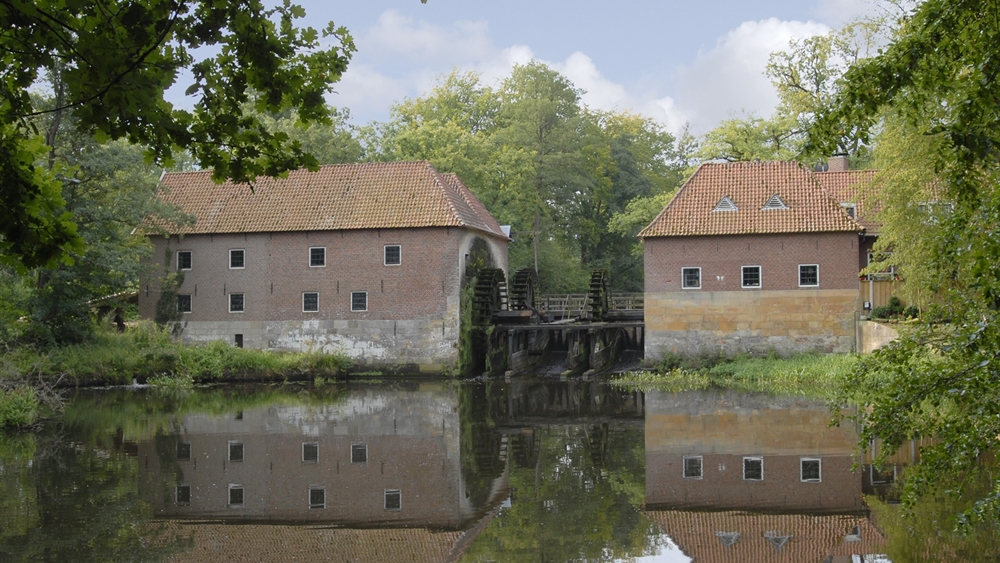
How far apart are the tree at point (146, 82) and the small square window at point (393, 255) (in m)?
23.3

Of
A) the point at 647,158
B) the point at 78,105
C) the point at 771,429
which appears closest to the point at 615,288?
the point at 647,158

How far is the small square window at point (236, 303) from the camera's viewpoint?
98.0ft

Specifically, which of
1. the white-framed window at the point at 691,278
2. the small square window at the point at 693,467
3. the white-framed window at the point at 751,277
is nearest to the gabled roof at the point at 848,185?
the white-framed window at the point at 751,277

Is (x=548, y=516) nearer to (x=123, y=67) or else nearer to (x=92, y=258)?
(x=123, y=67)

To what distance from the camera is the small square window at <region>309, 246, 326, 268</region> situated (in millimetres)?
29344

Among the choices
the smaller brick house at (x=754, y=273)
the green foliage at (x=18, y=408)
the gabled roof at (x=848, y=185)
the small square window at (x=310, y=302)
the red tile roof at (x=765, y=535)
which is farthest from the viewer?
the small square window at (x=310, y=302)

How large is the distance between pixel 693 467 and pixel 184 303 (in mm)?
21043

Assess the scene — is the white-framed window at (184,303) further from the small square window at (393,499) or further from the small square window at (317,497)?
the small square window at (393,499)

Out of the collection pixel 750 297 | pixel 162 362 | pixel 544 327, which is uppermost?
pixel 750 297

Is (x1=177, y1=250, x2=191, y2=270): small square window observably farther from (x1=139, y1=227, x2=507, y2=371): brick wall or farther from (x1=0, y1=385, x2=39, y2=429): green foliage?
(x1=0, y1=385, x2=39, y2=429): green foliage

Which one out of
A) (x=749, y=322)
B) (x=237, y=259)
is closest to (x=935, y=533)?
(x=749, y=322)

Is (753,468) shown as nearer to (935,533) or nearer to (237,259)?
(935,533)

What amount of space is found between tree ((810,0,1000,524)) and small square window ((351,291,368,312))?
925 inches

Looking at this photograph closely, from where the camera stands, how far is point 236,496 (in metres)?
11.8
